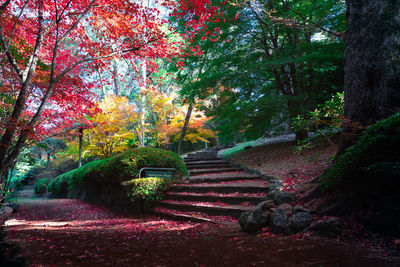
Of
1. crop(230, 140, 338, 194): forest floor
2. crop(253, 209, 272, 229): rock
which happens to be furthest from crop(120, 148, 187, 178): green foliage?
crop(253, 209, 272, 229): rock

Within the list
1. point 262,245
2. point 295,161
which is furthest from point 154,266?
point 295,161

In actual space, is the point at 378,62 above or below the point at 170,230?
above

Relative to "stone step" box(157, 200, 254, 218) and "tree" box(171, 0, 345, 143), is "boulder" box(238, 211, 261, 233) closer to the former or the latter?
"stone step" box(157, 200, 254, 218)

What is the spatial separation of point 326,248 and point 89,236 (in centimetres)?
415

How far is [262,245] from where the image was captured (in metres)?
2.91

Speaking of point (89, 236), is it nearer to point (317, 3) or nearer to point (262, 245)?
point (262, 245)

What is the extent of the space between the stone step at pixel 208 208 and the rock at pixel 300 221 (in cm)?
141

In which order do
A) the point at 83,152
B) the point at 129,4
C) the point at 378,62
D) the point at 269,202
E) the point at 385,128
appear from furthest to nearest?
the point at 83,152
the point at 129,4
the point at 269,202
the point at 378,62
the point at 385,128

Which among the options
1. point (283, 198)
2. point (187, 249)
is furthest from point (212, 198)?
point (187, 249)

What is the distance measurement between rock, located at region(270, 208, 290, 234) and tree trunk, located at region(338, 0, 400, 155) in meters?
1.59

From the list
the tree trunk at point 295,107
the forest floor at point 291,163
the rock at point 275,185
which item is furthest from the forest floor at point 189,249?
the tree trunk at point 295,107

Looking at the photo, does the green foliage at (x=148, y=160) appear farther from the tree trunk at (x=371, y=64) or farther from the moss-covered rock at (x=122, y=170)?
the tree trunk at (x=371, y=64)

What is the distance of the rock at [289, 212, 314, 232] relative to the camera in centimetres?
315

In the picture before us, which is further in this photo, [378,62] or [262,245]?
[378,62]
